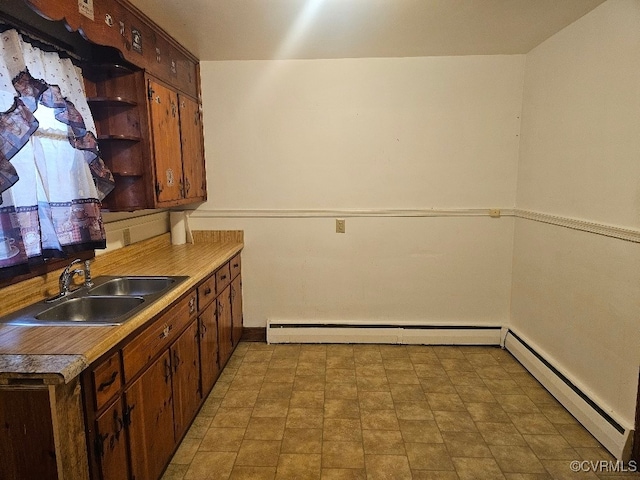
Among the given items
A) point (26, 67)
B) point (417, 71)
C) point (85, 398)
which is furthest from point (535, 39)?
point (85, 398)

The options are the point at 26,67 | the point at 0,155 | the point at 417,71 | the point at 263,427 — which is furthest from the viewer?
the point at 417,71

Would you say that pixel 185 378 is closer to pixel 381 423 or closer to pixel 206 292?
pixel 206 292

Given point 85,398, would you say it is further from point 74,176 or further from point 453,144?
point 453,144

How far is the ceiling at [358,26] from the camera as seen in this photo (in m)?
2.20

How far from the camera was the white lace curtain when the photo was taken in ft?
5.17

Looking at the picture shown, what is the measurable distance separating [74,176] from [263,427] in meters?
1.73

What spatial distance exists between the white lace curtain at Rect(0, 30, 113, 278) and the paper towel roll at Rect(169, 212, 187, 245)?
98cm

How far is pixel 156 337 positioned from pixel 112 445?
465 mm

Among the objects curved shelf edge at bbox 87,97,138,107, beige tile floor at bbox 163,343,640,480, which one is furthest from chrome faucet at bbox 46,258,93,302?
beige tile floor at bbox 163,343,640,480

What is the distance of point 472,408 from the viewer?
2527 millimetres

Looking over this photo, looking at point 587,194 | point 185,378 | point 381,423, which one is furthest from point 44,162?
point 587,194

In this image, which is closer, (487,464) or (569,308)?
(487,464)

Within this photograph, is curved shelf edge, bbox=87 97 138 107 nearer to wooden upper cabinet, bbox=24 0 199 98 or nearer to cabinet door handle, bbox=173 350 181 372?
wooden upper cabinet, bbox=24 0 199 98

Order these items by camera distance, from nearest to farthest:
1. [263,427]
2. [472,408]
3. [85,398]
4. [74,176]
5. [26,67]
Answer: [85,398] < [26,67] < [74,176] < [263,427] < [472,408]
